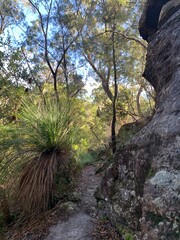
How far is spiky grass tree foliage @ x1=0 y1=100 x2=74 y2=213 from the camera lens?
283 centimetres

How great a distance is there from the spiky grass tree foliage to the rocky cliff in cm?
94

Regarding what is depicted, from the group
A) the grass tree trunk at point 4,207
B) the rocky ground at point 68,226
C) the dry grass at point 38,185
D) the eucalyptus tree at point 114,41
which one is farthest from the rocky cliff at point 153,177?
the eucalyptus tree at point 114,41

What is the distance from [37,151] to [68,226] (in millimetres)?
1121

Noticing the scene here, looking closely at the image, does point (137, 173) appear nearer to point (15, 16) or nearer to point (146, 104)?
point (15, 16)

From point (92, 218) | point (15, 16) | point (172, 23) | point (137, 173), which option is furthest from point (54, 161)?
point (15, 16)

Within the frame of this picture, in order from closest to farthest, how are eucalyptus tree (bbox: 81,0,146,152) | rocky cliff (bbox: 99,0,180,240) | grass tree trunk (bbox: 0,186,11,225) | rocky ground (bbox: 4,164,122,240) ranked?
rocky cliff (bbox: 99,0,180,240), rocky ground (bbox: 4,164,122,240), grass tree trunk (bbox: 0,186,11,225), eucalyptus tree (bbox: 81,0,146,152)

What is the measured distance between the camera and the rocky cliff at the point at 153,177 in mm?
1341

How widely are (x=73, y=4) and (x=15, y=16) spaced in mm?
3260

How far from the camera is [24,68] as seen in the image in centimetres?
817

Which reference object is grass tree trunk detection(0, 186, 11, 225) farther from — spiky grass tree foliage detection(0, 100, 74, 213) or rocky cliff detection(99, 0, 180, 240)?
rocky cliff detection(99, 0, 180, 240)

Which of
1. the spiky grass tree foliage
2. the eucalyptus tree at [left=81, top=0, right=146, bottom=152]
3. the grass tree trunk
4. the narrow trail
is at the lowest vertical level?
the narrow trail

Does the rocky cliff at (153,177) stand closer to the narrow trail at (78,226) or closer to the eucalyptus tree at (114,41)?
the narrow trail at (78,226)

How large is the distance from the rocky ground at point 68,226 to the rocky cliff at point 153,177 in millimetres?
333

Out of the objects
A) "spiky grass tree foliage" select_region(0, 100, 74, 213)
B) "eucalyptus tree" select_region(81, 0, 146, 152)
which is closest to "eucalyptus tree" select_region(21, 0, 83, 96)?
"eucalyptus tree" select_region(81, 0, 146, 152)
